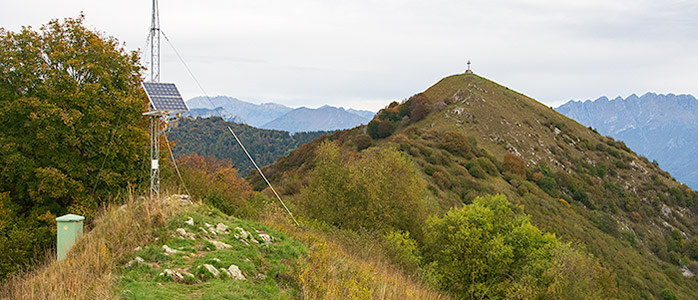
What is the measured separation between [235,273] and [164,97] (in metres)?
9.56

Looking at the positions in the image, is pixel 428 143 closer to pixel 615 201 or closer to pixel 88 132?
pixel 615 201

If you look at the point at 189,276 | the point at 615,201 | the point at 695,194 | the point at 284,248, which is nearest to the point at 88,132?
the point at 284,248

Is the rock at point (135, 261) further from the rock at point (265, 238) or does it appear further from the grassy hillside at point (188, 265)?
the rock at point (265, 238)

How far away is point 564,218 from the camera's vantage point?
5094 centimetres

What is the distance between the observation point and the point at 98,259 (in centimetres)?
910

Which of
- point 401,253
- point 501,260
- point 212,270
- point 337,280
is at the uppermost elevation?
point 212,270

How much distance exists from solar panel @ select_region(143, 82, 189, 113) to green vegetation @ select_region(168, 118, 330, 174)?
85.6 m

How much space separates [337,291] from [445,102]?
253 ft

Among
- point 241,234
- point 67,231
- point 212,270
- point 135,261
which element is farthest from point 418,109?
point 135,261

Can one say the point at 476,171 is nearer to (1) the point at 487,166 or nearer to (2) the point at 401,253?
(1) the point at 487,166

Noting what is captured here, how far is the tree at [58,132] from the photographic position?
59.4 ft

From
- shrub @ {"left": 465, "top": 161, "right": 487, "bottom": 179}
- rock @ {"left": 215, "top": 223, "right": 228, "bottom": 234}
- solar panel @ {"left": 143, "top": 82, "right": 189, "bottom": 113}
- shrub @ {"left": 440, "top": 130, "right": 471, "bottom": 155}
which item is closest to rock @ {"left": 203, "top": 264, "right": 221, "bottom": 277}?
rock @ {"left": 215, "top": 223, "right": 228, "bottom": 234}

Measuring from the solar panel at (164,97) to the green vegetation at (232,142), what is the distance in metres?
85.6

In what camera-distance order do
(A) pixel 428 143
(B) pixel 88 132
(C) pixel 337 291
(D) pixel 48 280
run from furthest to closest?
(A) pixel 428 143
(B) pixel 88 132
(C) pixel 337 291
(D) pixel 48 280
